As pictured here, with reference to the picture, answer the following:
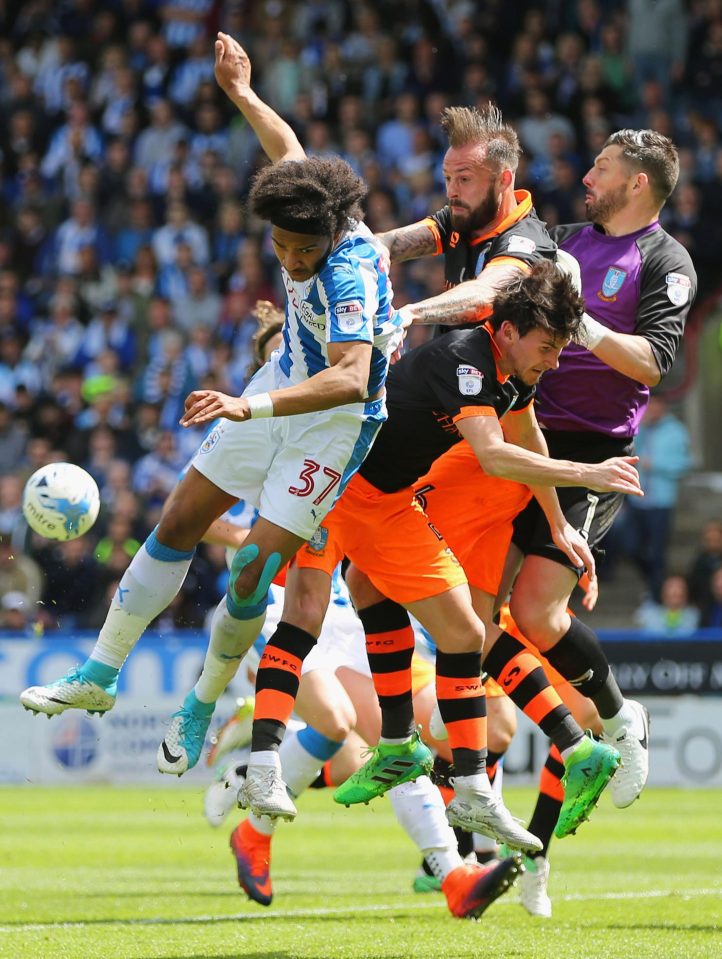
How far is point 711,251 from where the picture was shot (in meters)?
18.1

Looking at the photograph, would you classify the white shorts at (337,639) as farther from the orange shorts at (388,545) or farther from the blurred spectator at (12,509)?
the blurred spectator at (12,509)

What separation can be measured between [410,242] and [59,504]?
211 centimetres

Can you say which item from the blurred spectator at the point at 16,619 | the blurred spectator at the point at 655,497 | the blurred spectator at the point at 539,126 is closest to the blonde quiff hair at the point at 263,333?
the blurred spectator at the point at 16,619

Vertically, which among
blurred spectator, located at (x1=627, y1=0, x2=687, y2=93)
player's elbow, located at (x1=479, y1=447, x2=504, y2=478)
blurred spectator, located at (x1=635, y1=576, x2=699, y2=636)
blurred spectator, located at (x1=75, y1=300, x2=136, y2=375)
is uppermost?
player's elbow, located at (x1=479, y1=447, x2=504, y2=478)

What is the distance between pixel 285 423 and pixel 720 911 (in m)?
3.45

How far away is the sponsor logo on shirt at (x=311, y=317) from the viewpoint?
6758 mm

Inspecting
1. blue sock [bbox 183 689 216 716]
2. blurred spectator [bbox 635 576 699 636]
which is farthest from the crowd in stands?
blue sock [bbox 183 689 216 716]

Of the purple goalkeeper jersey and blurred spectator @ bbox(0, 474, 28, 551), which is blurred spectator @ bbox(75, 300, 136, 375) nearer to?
blurred spectator @ bbox(0, 474, 28, 551)

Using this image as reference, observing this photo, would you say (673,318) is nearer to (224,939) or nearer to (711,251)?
(224,939)

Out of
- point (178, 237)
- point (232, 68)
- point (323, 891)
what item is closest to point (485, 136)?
point (232, 68)

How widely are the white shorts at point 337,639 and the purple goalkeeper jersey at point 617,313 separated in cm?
213

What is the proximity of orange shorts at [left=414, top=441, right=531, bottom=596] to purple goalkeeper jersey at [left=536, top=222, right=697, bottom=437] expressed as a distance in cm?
47

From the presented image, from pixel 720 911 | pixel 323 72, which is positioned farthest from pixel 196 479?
pixel 323 72

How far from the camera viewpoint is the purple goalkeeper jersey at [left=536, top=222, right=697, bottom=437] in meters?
7.71
